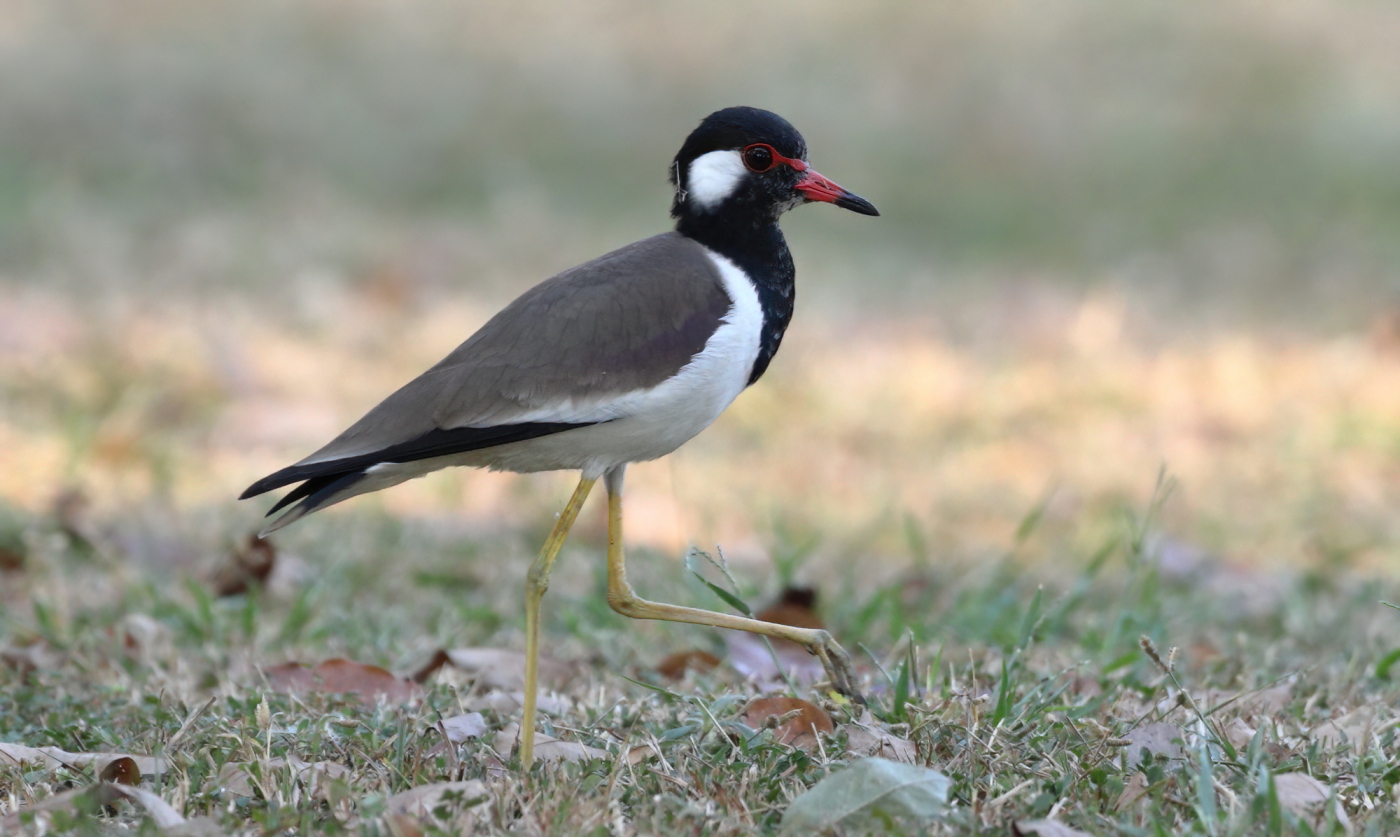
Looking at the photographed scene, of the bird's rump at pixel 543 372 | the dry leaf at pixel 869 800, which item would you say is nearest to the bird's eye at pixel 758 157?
the bird's rump at pixel 543 372

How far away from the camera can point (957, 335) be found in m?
7.28

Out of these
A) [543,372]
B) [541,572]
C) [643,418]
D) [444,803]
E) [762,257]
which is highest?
[762,257]

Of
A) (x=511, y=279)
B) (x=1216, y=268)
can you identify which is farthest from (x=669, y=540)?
(x=1216, y=268)

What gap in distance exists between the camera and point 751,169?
9.84 feet

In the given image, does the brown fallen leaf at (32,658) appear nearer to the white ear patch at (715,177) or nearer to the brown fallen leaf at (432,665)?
the brown fallen leaf at (432,665)

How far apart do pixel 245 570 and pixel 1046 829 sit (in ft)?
8.34

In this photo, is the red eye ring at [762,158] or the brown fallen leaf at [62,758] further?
the red eye ring at [762,158]

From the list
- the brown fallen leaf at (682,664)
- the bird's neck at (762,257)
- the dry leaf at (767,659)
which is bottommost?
the dry leaf at (767,659)

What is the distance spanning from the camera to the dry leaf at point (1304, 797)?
2238 millimetres

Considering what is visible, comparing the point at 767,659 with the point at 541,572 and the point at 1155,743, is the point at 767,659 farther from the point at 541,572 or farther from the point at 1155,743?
the point at 1155,743

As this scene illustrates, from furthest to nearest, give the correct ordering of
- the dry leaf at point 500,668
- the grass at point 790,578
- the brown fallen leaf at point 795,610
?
the brown fallen leaf at point 795,610 → the dry leaf at point 500,668 → the grass at point 790,578

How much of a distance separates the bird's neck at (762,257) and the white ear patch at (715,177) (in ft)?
0.11

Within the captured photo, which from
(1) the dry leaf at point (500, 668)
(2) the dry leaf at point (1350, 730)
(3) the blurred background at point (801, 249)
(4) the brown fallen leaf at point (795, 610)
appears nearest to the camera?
(2) the dry leaf at point (1350, 730)

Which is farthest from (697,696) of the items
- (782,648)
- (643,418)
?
(782,648)
